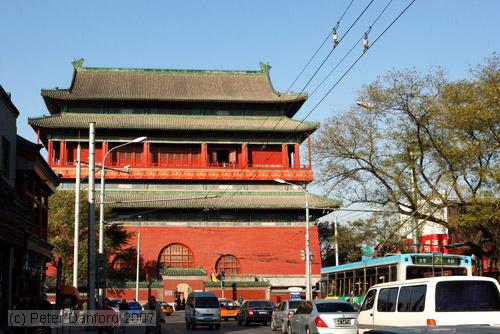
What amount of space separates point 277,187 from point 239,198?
4.01m

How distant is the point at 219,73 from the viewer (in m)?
71.6

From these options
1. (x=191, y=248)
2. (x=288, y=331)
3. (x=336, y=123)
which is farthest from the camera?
(x=191, y=248)

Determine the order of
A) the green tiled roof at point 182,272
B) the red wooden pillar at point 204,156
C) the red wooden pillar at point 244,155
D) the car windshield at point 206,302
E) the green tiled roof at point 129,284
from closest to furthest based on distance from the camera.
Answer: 1. the car windshield at point 206,302
2. the green tiled roof at point 129,284
3. the green tiled roof at point 182,272
4. the red wooden pillar at point 204,156
5. the red wooden pillar at point 244,155

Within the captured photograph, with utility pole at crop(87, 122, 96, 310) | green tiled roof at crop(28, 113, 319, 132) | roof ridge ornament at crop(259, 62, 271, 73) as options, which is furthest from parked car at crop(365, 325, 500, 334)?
roof ridge ornament at crop(259, 62, 271, 73)

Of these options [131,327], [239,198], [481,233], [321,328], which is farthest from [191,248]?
[321,328]

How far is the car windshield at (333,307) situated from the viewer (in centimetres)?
2181

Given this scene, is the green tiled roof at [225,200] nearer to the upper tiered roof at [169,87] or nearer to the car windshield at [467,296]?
the upper tiered roof at [169,87]

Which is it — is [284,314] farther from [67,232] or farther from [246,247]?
[246,247]

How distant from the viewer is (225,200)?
206 ft

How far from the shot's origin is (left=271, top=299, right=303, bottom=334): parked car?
2777 centimetres

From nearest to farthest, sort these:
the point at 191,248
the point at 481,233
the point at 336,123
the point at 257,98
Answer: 1. the point at 481,233
2. the point at 336,123
3. the point at 191,248
4. the point at 257,98

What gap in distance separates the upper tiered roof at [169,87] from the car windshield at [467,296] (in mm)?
52289

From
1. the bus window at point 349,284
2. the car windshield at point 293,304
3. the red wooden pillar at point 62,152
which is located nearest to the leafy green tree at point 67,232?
the red wooden pillar at point 62,152

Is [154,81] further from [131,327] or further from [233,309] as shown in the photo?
[131,327]
